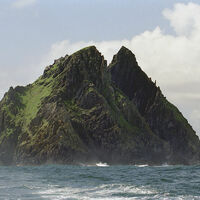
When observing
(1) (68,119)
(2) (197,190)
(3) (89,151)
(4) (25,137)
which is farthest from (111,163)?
(2) (197,190)

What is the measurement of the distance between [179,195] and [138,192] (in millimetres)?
4838

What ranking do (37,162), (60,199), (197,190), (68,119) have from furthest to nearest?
(68,119)
(37,162)
(197,190)
(60,199)

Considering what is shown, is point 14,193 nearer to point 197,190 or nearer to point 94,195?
point 94,195

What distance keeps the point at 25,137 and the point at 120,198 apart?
539 ft

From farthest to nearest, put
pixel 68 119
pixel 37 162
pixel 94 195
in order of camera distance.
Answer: pixel 68 119
pixel 37 162
pixel 94 195

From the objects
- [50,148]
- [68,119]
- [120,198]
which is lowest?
[120,198]

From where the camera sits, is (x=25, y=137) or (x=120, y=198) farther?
(x=25, y=137)

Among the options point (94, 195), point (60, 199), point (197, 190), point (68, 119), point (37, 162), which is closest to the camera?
point (60, 199)

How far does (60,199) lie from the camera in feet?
129

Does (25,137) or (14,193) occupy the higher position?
(25,137)

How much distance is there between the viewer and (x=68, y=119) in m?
197

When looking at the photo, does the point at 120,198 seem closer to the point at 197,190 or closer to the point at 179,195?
the point at 179,195

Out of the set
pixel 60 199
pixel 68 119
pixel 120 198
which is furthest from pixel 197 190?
pixel 68 119

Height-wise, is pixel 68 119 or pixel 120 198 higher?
pixel 68 119
